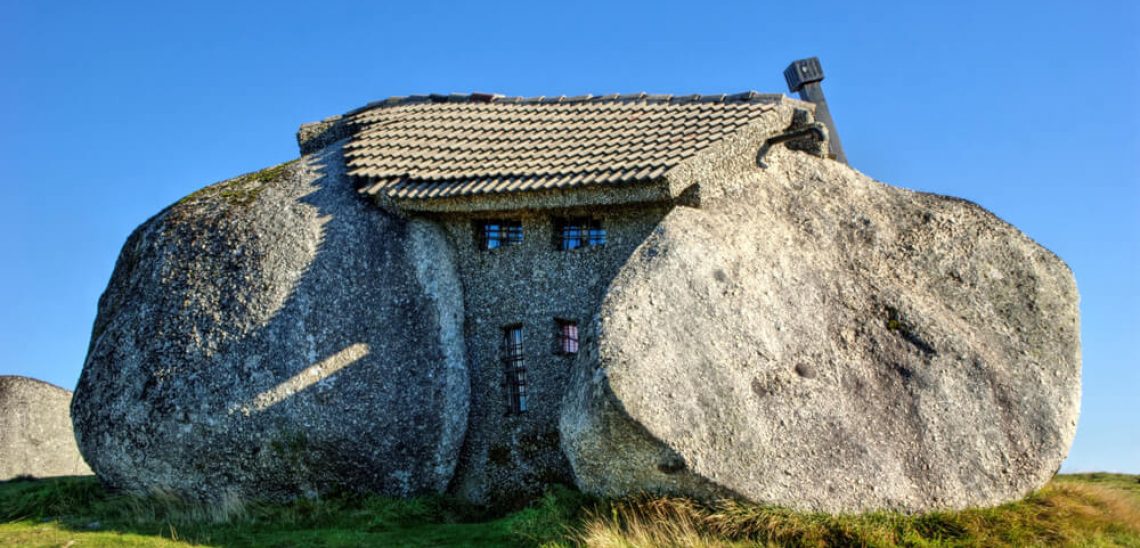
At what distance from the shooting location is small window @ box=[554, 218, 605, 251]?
1552 centimetres

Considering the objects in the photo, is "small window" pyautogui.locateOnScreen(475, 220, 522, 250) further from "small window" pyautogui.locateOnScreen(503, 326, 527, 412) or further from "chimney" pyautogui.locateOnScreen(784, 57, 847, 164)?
"chimney" pyautogui.locateOnScreen(784, 57, 847, 164)

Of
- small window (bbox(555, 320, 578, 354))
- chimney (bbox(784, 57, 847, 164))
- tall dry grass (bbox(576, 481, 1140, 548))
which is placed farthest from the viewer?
chimney (bbox(784, 57, 847, 164))

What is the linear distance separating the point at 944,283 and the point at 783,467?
14.6 ft

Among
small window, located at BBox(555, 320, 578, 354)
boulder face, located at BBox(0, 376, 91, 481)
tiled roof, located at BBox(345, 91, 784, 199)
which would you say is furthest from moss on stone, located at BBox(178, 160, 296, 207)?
boulder face, located at BBox(0, 376, 91, 481)

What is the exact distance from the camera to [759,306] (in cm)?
1381

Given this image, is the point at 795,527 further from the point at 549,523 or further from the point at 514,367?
the point at 514,367

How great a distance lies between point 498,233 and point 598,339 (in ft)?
13.4

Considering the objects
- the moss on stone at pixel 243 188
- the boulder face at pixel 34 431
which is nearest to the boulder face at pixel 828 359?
the moss on stone at pixel 243 188

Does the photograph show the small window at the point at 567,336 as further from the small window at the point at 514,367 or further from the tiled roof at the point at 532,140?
the tiled roof at the point at 532,140

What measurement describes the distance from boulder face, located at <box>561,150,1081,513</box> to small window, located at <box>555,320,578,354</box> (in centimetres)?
223

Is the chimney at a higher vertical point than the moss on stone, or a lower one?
higher

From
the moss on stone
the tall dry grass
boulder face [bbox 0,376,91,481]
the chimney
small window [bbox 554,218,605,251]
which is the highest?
the chimney

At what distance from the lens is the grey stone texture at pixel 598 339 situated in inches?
507

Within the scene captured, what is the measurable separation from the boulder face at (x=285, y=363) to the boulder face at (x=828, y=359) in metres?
3.38
